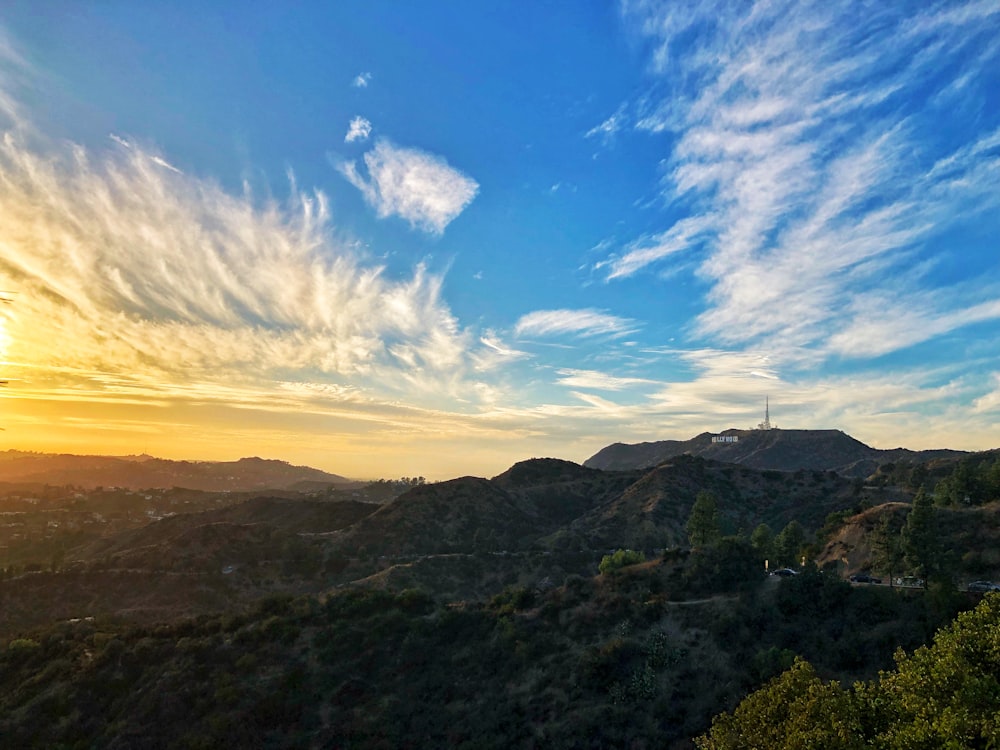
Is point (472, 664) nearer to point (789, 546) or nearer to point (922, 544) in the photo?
point (922, 544)

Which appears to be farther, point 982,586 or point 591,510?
point 591,510

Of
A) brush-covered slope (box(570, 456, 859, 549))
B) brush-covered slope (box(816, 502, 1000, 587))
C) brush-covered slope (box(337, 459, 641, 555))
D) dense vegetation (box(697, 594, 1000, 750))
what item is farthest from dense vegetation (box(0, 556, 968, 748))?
brush-covered slope (box(337, 459, 641, 555))

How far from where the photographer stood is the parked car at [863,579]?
56406mm

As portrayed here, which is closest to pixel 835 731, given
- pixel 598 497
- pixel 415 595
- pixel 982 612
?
pixel 982 612

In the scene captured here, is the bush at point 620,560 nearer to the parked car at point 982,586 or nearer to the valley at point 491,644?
the valley at point 491,644

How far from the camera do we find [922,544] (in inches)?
1863

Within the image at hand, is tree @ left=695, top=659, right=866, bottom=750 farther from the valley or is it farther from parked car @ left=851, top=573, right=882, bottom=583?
parked car @ left=851, top=573, right=882, bottom=583

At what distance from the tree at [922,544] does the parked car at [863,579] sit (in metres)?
8.27

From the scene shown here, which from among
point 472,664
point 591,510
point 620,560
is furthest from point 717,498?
point 472,664

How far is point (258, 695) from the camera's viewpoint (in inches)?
1619

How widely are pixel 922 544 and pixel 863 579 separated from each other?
15.9m

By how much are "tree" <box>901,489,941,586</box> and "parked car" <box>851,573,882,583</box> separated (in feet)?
27.1

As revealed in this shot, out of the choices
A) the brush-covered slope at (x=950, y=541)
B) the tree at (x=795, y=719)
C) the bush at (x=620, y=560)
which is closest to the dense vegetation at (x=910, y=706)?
the tree at (x=795, y=719)

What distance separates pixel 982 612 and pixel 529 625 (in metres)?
37.1
